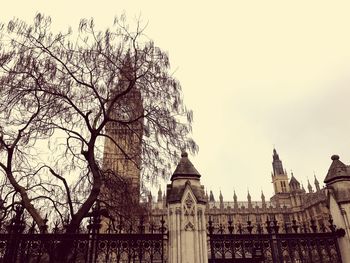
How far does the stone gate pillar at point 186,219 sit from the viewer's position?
633cm

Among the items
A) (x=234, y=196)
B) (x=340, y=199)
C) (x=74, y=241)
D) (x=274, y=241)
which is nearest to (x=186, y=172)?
(x=274, y=241)

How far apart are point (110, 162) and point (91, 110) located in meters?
2.38

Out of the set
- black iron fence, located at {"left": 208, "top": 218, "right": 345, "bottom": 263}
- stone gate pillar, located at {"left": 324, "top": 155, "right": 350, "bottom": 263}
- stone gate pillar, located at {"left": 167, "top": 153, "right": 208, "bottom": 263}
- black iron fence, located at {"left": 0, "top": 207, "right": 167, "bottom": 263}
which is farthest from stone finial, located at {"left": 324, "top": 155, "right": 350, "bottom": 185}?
black iron fence, located at {"left": 0, "top": 207, "right": 167, "bottom": 263}

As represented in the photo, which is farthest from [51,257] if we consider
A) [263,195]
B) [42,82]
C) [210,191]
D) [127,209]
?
[210,191]

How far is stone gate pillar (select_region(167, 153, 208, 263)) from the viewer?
6.33 metres

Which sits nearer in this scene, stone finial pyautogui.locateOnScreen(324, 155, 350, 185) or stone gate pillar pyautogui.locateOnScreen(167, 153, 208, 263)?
stone gate pillar pyautogui.locateOnScreen(167, 153, 208, 263)

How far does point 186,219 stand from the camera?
6727mm

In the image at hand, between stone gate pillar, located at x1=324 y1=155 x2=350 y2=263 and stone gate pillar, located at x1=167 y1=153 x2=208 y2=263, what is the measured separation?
11.7 ft

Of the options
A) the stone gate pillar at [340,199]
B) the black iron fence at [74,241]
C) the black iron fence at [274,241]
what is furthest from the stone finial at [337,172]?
the black iron fence at [74,241]

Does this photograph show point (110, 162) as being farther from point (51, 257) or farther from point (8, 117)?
point (51, 257)

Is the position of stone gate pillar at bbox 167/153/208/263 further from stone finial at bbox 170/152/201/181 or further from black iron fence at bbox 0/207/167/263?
black iron fence at bbox 0/207/167/263

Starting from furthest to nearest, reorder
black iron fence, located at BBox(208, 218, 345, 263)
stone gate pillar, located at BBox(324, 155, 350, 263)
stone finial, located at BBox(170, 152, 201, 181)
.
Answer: stone finial, located at BBox(170, 152, 201, 181), stone gate pillar, located at BBox(324, 155, 350, 263), black iron fence, located at BBox(208, 218, 345, 263)

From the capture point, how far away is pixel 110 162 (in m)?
10.7

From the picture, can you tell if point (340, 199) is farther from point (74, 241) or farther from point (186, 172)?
point (74, 241)
